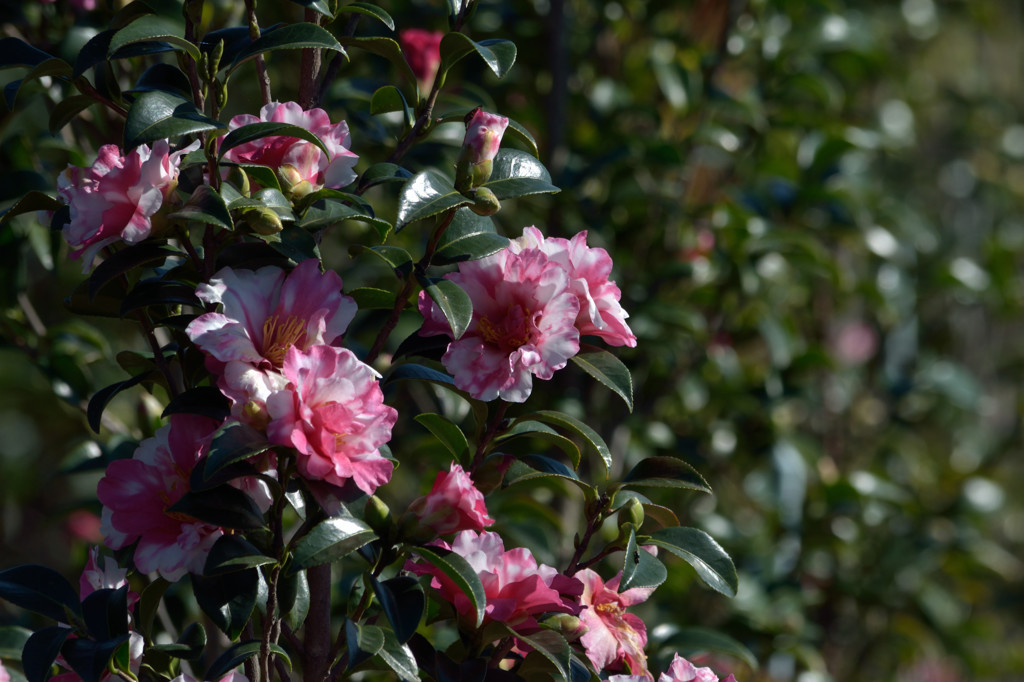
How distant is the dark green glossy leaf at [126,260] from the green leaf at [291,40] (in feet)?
0.49

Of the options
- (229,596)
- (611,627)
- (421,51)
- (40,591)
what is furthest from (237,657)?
(421,51)

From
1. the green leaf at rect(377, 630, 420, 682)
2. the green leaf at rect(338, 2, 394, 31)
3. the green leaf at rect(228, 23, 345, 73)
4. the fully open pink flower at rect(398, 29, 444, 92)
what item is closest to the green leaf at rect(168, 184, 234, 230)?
the green leaf at rect(228, 23, 345, 73)

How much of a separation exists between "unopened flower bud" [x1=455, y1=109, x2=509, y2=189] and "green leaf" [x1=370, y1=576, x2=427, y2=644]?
0.30m

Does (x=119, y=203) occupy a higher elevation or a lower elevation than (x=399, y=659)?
higher

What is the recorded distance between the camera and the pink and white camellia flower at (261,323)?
66 centimetres

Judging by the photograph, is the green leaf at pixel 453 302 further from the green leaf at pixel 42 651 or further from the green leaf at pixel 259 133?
the green leaf at pixel 42 651

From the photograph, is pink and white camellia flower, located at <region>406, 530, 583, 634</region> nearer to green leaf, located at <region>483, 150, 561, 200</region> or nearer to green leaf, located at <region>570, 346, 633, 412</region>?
green leaf, located at <region>570, 346, 633, 412</region>

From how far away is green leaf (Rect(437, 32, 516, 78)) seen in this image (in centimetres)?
82

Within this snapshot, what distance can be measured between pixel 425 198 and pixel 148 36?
231 mm

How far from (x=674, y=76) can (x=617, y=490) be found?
3.16ft

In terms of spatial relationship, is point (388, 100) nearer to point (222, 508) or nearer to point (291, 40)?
point (291, 40)

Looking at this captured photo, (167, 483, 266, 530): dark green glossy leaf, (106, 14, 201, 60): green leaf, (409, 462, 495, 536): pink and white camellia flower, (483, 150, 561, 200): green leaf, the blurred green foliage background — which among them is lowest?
the blurred green foliage background

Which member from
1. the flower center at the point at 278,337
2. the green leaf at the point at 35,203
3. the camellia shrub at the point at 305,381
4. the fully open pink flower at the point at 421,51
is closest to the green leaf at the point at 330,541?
the camellia shrub at the point at 305,381

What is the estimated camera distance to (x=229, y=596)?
2.35 feet
